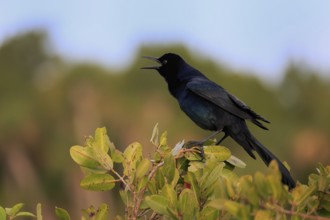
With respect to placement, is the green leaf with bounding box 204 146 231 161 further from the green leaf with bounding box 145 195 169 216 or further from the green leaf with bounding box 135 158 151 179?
the green leaf with bounding box 145 195 169 216

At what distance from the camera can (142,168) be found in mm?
3771

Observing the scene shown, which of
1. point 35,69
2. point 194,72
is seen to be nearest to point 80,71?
point 35,69

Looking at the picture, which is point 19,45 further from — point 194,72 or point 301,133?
point 194,72

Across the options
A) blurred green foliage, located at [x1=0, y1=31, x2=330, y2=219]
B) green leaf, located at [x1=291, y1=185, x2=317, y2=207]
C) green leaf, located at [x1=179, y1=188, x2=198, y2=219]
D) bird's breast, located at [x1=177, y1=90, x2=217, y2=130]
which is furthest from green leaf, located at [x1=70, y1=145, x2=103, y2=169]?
blurred green foliage, located at [x1=0, y1=31, x2=330, y2=219]

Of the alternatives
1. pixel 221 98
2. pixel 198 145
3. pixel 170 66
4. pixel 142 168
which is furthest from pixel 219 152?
pixel 170 66

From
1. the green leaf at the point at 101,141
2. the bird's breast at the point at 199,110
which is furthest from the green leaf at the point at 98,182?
the bird's breast at the point at 199,110

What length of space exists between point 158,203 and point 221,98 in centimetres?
246

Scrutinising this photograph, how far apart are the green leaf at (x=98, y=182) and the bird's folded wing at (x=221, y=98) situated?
1915 millimetres

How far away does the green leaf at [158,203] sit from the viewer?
11.6ft

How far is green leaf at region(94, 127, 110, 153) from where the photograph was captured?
3883 mm

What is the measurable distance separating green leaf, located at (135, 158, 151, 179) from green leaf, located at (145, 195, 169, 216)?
25 cm

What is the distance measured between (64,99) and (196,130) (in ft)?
22.1

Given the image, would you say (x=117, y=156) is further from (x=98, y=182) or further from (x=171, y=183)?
(x=171, y=183)

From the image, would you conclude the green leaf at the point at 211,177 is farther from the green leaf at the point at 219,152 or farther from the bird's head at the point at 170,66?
the bird's head at the point at 170,66
